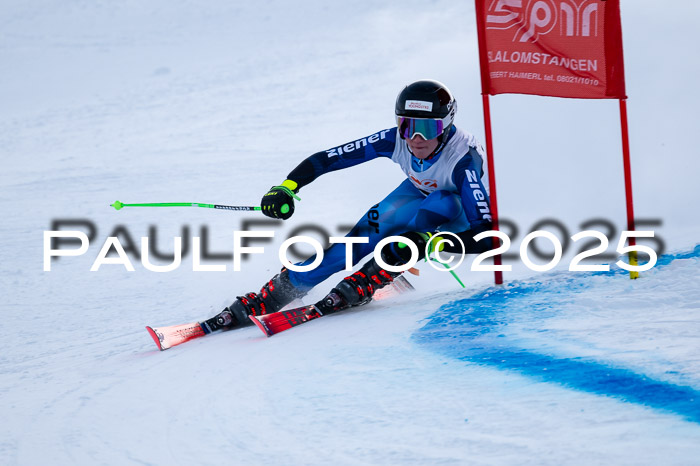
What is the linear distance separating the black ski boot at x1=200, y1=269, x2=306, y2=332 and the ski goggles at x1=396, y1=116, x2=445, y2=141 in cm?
107

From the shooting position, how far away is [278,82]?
11930mm

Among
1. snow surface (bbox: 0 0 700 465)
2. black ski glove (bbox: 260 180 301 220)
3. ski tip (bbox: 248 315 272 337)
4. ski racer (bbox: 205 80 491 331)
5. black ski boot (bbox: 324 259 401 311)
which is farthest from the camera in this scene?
black ski glove (bbox: 260 180 301 220)

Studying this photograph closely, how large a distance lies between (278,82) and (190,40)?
246cm

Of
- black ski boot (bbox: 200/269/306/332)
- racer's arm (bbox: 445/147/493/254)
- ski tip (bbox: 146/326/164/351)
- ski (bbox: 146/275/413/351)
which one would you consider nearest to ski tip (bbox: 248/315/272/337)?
ski (bbox: 146/275/413/351)

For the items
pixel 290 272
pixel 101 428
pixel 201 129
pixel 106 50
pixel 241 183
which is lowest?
pixel 101 428

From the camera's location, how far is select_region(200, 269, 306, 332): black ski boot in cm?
479

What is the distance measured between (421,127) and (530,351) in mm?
1419

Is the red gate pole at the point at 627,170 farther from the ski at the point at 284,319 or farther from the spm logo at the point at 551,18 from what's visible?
the ski at the point at 284,319

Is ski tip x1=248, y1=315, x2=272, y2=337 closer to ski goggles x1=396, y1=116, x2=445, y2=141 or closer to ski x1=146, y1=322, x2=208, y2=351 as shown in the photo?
ski x1=146, y1=322, x2=208, y2=351

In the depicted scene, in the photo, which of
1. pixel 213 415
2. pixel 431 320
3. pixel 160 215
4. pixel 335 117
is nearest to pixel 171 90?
pixel 335 117

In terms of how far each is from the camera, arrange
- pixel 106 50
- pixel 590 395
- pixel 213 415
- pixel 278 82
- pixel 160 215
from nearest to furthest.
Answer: pixel 590 395 → pixel 213 415 → pixel 160 215 → pixel 278 82 → pixel 106 50

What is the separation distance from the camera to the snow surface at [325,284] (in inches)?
118

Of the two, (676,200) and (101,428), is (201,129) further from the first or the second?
(101,428)

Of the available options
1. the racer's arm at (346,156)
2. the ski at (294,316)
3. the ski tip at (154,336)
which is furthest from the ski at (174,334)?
the racer's arm at (346,156)
